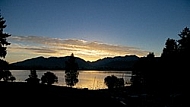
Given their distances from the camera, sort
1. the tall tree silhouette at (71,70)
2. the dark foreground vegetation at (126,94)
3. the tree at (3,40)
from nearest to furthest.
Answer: the dark foreground vegetation at (126,94)
the tree at (3,40)
the tall tree silhouette at (71,70)

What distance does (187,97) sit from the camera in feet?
98.5

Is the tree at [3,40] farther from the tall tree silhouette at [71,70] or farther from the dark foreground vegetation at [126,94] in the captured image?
the tall tree silhouette at [71,70]

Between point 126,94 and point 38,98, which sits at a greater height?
point 38,98

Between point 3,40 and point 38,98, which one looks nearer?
point 38,98

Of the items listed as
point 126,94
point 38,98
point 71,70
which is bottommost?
point 126,94

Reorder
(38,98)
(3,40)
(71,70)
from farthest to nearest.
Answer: (71,70)
(3,40)
(38,98)

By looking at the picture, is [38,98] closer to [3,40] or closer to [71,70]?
[3,40]

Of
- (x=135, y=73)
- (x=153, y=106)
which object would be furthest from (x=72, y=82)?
(x=153, y=106)

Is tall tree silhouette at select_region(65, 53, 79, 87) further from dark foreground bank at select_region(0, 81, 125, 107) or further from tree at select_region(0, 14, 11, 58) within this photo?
dark foreground bank at select_region(0, 81, 125, 107)

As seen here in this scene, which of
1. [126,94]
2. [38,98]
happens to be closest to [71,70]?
[126,94]

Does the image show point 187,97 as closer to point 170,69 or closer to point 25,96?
point 170,69

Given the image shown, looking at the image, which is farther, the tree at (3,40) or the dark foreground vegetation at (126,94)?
the tree at (3,40)

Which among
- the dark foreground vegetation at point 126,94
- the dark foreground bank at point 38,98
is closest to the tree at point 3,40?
the dark foreground vegetation at point 126,94

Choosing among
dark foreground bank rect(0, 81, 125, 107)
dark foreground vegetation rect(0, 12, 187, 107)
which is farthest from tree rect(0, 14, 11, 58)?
dark foreground bank rect(0, 81, 125, 107)
